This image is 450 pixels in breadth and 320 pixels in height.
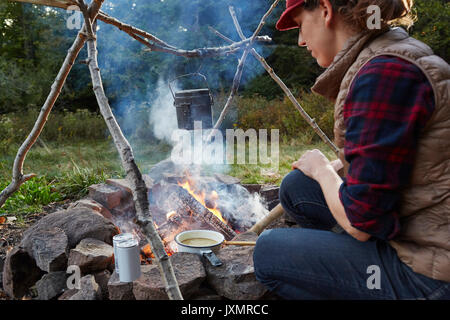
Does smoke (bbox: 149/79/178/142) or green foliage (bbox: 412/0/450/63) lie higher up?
green foliage (bbox: 412/0/450/63)

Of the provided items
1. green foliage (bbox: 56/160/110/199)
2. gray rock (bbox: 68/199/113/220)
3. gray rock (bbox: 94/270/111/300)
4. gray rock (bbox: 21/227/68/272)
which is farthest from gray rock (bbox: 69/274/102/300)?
green foliage (bbox: 56/160/110/199)

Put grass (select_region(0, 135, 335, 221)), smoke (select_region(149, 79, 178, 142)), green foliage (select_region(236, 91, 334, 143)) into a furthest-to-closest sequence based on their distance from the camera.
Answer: smoke (select_region(149, 79, 178, 142)) → green foliage (select_region(236, 91, 334, 143)) → grass (select_region(0, 135, 335, 221))

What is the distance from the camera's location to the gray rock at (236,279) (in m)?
1.82

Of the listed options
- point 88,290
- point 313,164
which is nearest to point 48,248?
point 88,290

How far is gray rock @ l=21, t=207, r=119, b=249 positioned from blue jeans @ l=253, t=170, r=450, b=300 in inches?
45.0

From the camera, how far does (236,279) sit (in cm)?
186

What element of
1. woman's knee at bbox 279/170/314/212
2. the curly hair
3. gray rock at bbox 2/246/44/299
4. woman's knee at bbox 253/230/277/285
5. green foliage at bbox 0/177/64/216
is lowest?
gray rock at bbox 2/246/44/299

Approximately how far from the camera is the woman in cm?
120

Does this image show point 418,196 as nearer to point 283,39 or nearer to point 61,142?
point 61,142

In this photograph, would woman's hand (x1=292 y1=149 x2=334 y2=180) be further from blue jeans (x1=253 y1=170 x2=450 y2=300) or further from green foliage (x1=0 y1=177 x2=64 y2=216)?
green foliage (x1=0 y1=177 x2=64 y2=216)

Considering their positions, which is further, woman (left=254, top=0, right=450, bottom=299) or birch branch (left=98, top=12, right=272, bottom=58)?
birch branch (left=98, top=12, right=272, bottom=58)

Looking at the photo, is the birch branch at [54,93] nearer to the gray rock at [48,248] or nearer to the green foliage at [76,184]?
the gray rock at [48,248]

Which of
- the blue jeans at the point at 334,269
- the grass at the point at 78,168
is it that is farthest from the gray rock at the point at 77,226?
the blue jeans at the point at 334,269

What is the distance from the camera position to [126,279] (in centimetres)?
185
